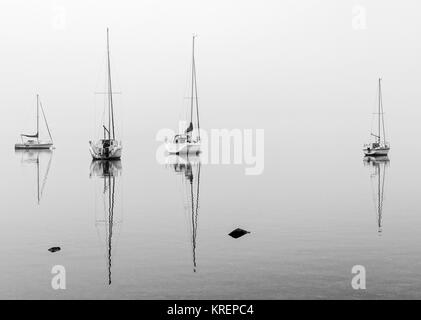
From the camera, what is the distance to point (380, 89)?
431 feet

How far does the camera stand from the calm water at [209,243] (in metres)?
22.8

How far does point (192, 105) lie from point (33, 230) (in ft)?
274

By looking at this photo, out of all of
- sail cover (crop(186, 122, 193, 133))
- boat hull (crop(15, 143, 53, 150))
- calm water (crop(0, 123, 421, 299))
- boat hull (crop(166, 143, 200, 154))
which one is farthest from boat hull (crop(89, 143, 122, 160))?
boat hull (crop(15, 143, 53, 150))

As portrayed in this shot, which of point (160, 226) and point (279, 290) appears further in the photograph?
point (160, 226)

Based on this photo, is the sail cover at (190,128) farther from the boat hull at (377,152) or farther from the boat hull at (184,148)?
the boat hull at (377,152)

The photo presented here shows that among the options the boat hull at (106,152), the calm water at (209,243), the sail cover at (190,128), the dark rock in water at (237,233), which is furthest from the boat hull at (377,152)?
the dark rock in water at (237,233)

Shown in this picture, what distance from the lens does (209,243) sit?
32.3m

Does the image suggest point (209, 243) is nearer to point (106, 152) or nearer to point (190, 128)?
point (106, 152)

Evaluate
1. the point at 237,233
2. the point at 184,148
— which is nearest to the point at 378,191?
the point at 237,233

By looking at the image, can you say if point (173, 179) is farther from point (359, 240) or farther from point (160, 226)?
point (359, 240)

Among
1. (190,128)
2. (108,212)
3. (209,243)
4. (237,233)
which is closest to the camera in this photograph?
(209,243)

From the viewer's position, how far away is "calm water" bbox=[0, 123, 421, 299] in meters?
22.8

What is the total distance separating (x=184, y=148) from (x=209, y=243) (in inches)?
3714
